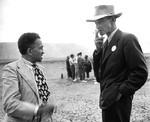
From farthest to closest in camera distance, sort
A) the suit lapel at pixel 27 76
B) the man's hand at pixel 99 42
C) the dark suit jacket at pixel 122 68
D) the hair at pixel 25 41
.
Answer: the man's hand at pixel 99 42, the dark suit jacket at pixel 122 68, the hair at pixel 25 41, the suit lapel at pixel 27 76

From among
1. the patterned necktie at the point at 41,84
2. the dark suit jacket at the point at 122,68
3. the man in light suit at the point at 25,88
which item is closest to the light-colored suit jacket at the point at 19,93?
the man in light suit at the point at 25,88

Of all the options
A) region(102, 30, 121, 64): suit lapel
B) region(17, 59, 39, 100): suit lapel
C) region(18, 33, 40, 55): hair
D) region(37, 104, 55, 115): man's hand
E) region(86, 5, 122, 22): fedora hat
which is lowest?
region(37, 104, 55, 115): man's hand

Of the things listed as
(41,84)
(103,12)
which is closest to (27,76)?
(41,84)

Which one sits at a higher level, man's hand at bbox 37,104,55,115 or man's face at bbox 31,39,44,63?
man's face at bbox 31,39,44,63

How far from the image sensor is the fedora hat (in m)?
3.22

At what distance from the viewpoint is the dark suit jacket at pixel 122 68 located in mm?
2943

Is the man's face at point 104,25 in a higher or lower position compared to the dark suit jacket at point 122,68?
higher

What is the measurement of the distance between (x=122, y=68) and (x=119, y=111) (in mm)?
535

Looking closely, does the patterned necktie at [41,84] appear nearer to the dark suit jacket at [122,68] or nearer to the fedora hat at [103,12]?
the dark suit jacket at [122,68]


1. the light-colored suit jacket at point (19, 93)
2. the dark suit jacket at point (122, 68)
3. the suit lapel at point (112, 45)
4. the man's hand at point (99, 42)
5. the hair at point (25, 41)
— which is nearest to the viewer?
the light-colored suit jacket at point (19, 93)

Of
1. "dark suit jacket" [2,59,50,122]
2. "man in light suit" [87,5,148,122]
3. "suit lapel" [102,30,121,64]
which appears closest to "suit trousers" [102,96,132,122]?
"man in light suit" [87,5,148,122]

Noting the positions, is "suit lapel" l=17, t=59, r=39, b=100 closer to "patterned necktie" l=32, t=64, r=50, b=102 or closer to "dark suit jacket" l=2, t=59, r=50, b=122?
"dark suit jacket" l=2, t=59, r=50, b=122

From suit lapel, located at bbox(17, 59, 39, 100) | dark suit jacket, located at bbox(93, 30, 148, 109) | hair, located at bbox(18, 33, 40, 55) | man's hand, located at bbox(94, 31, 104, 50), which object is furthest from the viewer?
man's hand, located at bbox(94, 31, 104, 50)

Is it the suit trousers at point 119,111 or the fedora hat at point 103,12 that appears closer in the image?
the suit trousers at point 119,111
